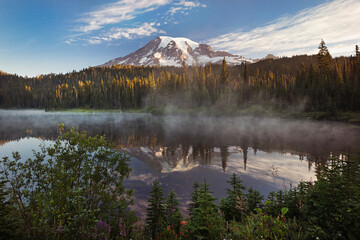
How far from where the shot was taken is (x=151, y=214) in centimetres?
926

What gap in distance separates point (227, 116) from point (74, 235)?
9576 centimetres

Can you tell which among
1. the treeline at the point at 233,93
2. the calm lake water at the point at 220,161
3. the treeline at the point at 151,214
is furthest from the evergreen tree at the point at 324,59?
the treeline at the point at 151,214

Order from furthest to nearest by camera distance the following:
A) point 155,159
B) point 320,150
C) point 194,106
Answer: point 194,106 < point 320,150 < point 155,159

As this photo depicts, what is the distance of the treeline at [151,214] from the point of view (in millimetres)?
4520

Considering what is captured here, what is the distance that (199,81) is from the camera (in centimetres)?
11794

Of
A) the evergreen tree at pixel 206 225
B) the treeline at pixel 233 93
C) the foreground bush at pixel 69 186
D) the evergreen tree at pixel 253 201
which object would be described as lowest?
the evergreen tree at pixel 253 201

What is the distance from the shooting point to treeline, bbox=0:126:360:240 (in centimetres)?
452

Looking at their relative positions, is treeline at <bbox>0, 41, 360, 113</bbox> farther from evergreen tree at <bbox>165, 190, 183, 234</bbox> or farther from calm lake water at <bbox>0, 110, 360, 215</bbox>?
evergreen tree at <bbox>165, 190, 183, 234</bbox>

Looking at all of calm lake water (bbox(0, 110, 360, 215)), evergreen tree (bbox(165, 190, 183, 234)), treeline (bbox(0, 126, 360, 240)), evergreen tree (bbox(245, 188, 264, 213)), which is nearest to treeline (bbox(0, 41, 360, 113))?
calm lake water (bbox(0, 110, 360, 215))

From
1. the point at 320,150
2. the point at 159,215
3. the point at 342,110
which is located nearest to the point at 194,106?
the point at 342,110

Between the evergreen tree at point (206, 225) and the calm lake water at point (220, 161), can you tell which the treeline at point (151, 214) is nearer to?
the evergreen tree at point (206, 225)

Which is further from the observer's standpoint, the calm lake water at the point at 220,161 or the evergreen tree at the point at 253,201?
the calm lake water at the point at 220,161

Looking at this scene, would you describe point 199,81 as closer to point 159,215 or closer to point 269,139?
point 269,139

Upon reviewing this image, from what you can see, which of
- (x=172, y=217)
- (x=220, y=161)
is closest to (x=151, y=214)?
(x=172, y=217)
